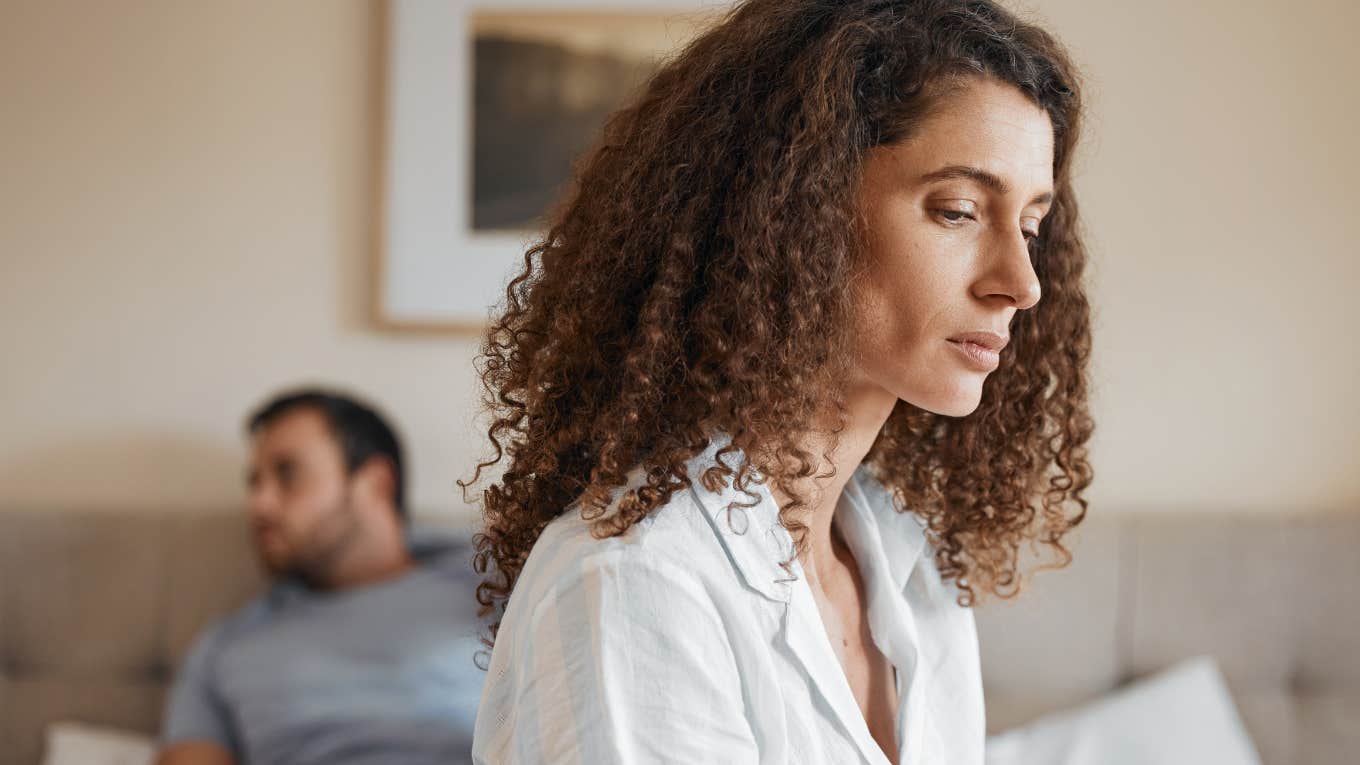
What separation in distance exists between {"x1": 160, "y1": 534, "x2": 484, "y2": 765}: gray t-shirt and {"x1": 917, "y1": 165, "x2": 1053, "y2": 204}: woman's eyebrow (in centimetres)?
106

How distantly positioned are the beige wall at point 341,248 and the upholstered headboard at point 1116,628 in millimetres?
169

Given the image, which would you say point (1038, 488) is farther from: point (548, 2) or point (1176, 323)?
point (548, 2)

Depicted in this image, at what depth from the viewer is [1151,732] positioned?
165 centimetres

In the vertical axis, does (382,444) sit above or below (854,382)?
below

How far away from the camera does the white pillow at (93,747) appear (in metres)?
1.77

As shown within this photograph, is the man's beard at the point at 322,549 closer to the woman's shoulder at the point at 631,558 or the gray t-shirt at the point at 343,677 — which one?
the gray t-shirt at the point at 343,677

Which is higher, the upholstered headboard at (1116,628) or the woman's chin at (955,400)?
the woman's chin at (955,400)

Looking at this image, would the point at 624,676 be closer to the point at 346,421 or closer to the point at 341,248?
the point at 346,421

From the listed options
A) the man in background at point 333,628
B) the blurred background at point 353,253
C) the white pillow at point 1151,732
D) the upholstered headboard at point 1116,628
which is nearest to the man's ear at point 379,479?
the man in background at point 333,628

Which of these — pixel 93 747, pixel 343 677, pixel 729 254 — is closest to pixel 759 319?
pixel 729 254

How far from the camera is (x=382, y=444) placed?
1.90m

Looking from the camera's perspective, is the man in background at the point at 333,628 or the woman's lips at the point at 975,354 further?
the man in background at the point at 333,628

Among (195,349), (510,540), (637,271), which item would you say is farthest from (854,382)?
(195,349)

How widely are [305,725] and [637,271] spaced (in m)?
1.16
